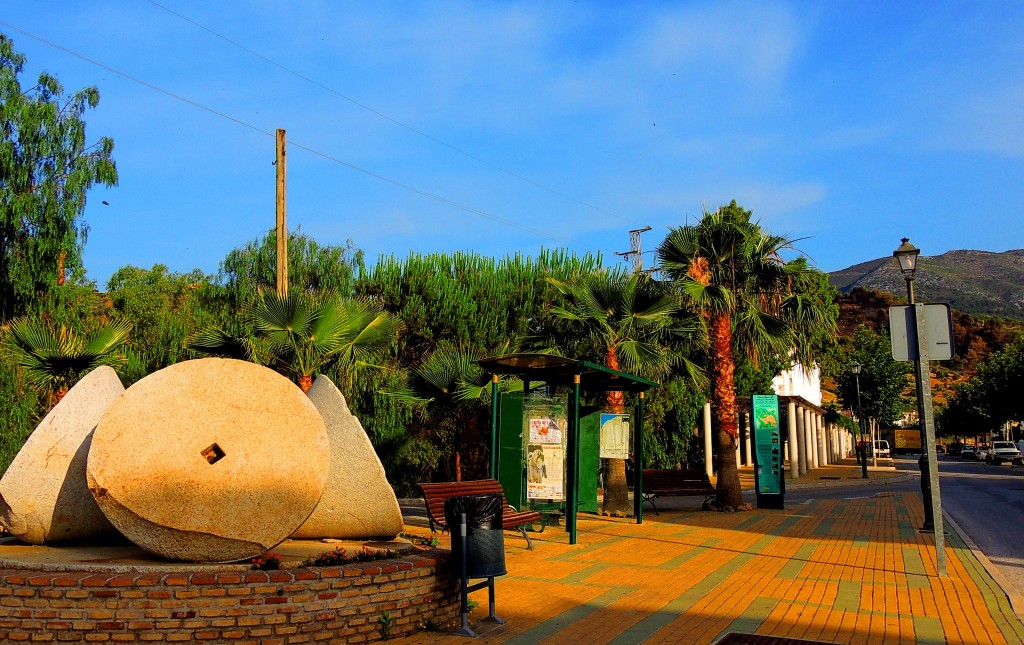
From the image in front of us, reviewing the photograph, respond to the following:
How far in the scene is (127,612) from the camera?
19.0ft

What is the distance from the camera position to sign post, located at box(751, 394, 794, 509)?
771 inches

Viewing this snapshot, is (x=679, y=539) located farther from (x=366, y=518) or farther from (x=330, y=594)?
(x=330, y=594)

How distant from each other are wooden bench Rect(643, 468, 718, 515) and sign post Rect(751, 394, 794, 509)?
1146mm

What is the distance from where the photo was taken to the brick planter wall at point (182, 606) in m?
5.78

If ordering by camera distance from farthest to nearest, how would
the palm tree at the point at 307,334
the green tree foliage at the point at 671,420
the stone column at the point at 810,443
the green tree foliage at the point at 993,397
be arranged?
the green tree foliage at the point at 993,397 < the stone column at the point at 810,443 < the green tree foliage at the point at 671,420 < the palm tree at the point at 307,334

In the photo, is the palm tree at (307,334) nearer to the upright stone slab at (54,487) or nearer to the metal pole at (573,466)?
the metal pole at (573,466)

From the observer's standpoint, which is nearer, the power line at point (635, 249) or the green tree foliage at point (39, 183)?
the green tree foliage at point (39, 183)

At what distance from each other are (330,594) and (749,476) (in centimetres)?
3224

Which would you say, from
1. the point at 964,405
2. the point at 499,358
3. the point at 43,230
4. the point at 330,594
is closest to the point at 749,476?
the point at 499,358

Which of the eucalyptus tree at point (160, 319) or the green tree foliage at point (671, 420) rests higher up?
the eucalyptus tree at point (160, 319)

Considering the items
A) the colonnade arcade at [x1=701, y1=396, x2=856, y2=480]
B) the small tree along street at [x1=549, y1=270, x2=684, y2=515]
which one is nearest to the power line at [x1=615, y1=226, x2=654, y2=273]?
the colonnade arcade at [x1=701, y1=396, x2=856, y2=480]

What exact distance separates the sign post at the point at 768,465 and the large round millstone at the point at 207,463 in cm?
1448

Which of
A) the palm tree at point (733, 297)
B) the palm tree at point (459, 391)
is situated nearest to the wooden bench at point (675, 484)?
the palm tree at point (733, 297)

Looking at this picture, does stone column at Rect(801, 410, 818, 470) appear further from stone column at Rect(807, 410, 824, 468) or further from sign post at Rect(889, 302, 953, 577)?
sign post at Rect(889, 302, 953, 577)
